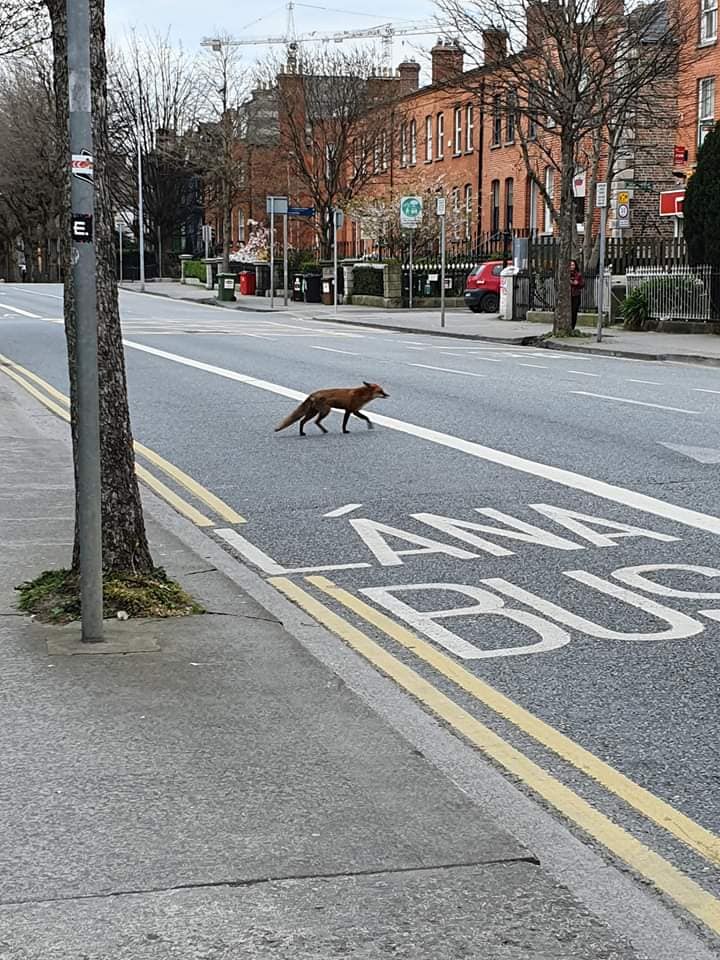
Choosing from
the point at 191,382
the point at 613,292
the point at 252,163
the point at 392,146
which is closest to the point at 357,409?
the point at 191,382

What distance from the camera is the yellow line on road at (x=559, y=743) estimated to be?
427 centimetres

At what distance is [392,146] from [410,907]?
64.6 meters

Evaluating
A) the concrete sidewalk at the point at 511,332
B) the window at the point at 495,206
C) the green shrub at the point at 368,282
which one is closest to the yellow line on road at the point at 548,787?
the concrete sidewalk at the point at 511,332

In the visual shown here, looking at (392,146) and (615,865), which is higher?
→ (392,146)

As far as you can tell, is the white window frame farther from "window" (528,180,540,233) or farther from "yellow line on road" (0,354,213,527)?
"yellow line on road" (0,354,213,527)

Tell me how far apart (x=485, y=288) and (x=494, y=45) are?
39.9 ft

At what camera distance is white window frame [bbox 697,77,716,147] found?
45.2 metres

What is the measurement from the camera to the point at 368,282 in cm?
5319

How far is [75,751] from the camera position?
15.9 feet

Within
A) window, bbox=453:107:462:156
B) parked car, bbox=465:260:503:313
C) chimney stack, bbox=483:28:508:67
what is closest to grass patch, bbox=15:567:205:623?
chimney stack, bbox=483:28:508:67

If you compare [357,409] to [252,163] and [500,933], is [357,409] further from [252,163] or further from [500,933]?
[252,163]

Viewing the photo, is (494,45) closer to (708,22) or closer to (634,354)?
(634,354)

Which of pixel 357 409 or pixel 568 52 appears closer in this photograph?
pixel 357 409

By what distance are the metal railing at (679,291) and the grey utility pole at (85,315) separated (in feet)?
89.3
